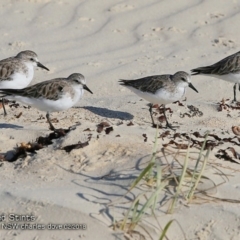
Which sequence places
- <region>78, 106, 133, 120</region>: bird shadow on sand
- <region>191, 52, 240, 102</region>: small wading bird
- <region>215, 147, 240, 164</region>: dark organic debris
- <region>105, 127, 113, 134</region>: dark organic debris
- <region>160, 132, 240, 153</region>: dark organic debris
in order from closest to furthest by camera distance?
1. <region>215, 147, 240, 164</region>: dark organic debris
2. <region>160, 132, 240, 153</region>: dark organic debris
3. <region>105, 127, 113, 134</region>: dark organic debris
4. <region>78, 106, 133, 120</region>: bird shadow on sand
5. <region>191, 52, 240, 102</region>: small wading bird

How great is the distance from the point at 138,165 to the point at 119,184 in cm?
30

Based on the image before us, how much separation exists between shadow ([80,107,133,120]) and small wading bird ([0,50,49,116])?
0.95 meters

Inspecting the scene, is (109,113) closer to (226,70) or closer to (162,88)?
(162,88)

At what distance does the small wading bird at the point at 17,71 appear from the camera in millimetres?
8234

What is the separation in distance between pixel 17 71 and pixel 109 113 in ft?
4.24

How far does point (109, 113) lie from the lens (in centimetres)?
796

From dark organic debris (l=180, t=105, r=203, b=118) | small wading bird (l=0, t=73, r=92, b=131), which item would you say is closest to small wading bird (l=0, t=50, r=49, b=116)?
small wading bird (l=0, t=73, r=92, b=131)

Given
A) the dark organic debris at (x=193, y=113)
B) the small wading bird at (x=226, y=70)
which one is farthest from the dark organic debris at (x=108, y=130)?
the small wading bird at (x=226, y=70)

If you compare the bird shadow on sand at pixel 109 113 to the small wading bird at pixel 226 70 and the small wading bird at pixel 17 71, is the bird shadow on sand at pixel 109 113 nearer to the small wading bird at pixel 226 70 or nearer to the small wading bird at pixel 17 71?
the small wading bird at pixel 17 71

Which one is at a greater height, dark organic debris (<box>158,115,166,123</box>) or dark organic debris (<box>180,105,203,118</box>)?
dark organic debris (<box>180,105,203,118</box>)

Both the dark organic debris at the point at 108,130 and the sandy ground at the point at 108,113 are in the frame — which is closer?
the sandy ground at the point at 108,113

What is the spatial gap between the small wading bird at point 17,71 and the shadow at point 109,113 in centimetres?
95

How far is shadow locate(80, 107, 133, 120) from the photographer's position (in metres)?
7.83

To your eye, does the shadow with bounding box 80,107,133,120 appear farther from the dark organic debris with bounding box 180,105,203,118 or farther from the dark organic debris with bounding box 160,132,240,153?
the dark organic debris with bounding box 160,132,240,153
